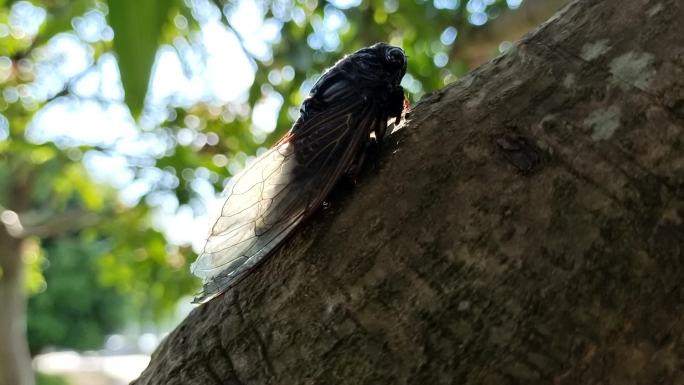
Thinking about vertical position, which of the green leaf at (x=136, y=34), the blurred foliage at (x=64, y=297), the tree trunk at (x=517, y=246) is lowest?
the tree trunk at (x=517, y=246)

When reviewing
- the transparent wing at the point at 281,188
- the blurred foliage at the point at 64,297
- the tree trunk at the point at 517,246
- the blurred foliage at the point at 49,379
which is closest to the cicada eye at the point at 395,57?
the transparent wing at the point at 281,188

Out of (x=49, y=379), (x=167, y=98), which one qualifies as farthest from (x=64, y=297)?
(x=167, y=98)

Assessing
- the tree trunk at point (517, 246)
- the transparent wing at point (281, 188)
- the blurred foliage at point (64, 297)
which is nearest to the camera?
the tree trunk at point (517, 246)

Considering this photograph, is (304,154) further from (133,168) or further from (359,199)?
(133,168)

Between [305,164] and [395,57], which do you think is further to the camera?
[395,57]

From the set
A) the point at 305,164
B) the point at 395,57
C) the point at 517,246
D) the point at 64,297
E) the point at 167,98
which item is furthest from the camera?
the point at 64,297

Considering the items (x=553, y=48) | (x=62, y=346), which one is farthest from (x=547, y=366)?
(x=62, y=346)

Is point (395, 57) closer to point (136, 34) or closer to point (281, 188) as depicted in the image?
point (281, 188)

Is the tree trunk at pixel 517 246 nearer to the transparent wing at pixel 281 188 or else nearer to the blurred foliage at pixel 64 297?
the transparent wing at pixel 281 188

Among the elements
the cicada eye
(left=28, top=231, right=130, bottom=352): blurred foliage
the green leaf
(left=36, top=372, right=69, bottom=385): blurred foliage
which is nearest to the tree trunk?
the cicada eye
